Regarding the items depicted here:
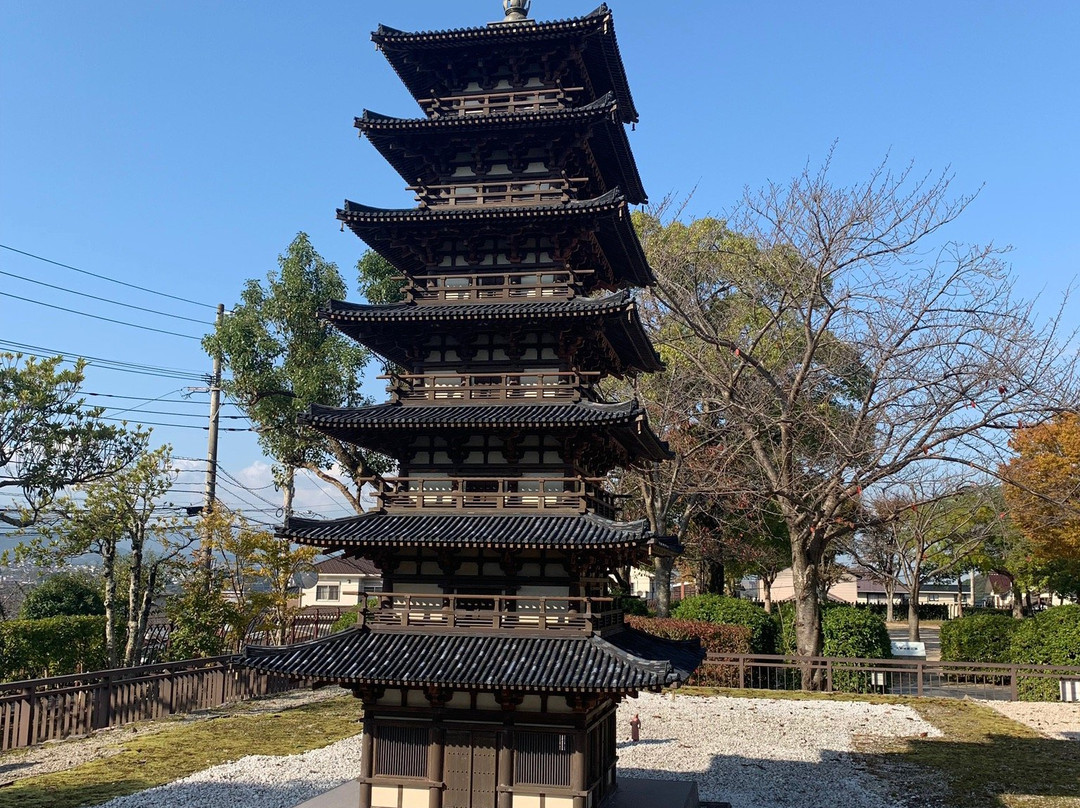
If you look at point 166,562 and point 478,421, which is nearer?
point 478,421

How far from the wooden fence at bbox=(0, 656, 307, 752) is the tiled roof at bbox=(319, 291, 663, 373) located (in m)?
10.9

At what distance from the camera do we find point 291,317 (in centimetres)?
4575

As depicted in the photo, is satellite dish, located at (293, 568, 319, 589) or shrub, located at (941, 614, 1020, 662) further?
satellite dish, located at (293, 568, 319, 589)

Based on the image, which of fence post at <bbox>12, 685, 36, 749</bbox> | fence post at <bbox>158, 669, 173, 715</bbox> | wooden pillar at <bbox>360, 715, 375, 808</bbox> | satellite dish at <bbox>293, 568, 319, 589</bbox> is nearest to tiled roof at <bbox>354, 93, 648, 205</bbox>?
wooden pillar at <bbox>360, 715, 375, 808</bbox>

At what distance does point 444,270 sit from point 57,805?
14509mm

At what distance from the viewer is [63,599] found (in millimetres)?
38625

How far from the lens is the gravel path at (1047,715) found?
90.4 ft

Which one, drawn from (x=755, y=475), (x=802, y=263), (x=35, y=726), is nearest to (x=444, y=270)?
(x=35, y=726)

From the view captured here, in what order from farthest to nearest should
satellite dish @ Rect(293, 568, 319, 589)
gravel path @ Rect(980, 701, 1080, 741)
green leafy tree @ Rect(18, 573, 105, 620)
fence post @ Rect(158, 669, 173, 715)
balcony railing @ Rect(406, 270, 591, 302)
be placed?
satellite dish @ Rect(293, 568, 319, 589)
green leafy tree @ Rect(18, 573, 105, 620)
fence post @ Rect(158, 669, 173, 715)
gravel path @ Rect(980, 701, 1080, 741)
balcony railing @ Rect(406, 270, 591, 302)

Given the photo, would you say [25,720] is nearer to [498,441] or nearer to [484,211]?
[498,441]

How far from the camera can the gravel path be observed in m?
27.6

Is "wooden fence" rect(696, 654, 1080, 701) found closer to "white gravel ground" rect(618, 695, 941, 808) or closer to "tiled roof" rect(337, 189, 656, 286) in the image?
"white gravel ground" rect(618, 695, 941, 808)

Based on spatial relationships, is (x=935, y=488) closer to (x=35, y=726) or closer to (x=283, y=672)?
(x=283, y=672)

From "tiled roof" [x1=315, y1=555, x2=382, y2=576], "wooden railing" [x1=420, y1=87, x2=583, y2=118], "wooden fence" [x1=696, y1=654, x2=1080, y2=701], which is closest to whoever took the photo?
"wooden railing" [x1=420, y1=87, x2=583, y2=118]
